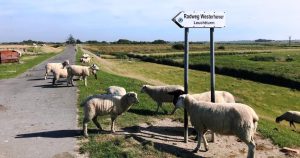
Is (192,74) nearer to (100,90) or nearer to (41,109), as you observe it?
(100,90)

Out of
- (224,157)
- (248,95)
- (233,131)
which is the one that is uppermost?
(233,131)

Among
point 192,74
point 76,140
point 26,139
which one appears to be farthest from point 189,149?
point 192,74

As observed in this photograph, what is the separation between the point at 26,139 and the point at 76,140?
5.44 ft

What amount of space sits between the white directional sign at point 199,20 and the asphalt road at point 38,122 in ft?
16.4

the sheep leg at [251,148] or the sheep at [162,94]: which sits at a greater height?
the sheep at [162,94]

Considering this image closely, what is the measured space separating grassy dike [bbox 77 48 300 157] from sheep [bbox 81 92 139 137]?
600 millimetres

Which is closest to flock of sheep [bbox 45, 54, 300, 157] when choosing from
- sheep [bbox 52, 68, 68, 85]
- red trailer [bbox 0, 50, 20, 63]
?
sheep [bbox 52, 68, 68, 85]

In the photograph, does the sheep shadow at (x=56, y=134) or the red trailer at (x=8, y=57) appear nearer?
the sheep shadow at (x=56, y=134)

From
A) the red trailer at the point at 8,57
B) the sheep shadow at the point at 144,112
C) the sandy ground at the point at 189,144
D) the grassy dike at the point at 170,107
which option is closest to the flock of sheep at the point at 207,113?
the sandy ground at the point at 189,144

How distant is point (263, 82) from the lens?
5266 cm

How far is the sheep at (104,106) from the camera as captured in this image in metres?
14.1

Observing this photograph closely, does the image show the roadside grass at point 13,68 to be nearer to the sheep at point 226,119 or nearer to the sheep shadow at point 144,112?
the sheep shadow at point 144,112

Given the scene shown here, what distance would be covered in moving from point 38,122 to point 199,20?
737cm

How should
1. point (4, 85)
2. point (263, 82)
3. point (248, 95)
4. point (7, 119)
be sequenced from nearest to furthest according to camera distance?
point (7, 119) → point (4, 85) → point (248, 95) → point (263, 82)
